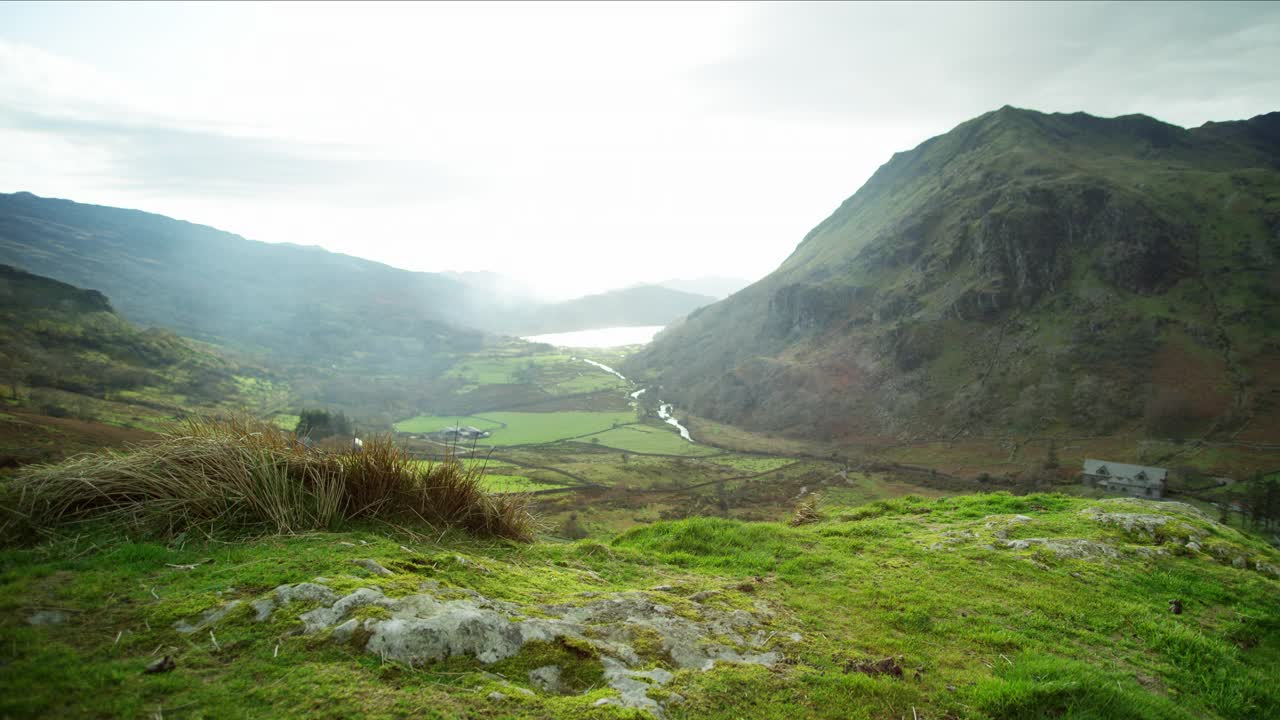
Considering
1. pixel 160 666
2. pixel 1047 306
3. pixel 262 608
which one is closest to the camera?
pixel 160 666

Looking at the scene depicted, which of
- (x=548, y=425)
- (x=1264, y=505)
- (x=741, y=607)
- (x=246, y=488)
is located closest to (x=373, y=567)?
(x=246, y=488)

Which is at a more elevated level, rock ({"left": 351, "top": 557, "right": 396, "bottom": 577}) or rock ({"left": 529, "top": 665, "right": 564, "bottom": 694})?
rock ({"left": 351, "top": 557, "right": 396, "bottom": 577})

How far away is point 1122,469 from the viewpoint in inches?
2185

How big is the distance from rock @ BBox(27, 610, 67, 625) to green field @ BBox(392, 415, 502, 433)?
96.5 metres

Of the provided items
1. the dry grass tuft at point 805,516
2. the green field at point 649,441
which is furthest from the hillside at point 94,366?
the green field at point 649,441

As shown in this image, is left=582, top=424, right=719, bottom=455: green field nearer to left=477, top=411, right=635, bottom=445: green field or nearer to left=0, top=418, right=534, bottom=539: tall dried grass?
left=477, top=411, right=635, bottom=445: green field

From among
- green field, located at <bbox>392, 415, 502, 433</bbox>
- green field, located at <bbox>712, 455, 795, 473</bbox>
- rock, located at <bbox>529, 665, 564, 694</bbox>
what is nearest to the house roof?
green field, located at <bbox>712, 455, 795, 473</bbox>

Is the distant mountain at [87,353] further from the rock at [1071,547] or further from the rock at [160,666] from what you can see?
the rock at [1071,547]

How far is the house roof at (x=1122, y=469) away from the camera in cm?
5409

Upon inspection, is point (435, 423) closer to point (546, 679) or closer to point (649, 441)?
point (649, 441)

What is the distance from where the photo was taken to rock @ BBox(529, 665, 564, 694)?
4180 mm

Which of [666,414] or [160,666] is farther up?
[160,666]

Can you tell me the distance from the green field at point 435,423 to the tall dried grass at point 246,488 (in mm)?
93087

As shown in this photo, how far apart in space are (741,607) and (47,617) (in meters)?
6.24
